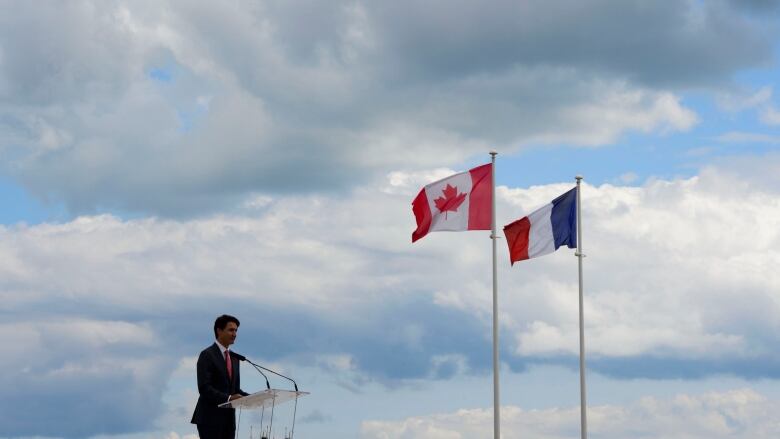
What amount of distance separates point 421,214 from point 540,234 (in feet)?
11.5

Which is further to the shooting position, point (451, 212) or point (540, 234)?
point (540, 234)

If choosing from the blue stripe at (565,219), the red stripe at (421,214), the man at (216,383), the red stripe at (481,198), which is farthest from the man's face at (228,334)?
the blue stripe at (565,219)

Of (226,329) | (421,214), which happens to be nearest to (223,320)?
(226,329)

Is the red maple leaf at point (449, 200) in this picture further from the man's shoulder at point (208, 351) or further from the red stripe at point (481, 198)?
the man's shoulder at point (208, 351)

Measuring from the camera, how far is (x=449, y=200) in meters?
31.6

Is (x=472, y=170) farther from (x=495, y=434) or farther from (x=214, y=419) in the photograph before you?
(x=214, y=419)

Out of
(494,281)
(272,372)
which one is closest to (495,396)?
(494,281)

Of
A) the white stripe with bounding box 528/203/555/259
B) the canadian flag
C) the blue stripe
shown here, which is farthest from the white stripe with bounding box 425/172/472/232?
the blue stripe

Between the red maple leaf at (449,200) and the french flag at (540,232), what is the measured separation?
1.84 metres

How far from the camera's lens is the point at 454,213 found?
3164cm

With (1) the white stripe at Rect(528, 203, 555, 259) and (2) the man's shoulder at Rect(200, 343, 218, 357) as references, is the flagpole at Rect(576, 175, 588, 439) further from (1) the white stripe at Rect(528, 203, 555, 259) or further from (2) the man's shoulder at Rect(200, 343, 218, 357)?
(2) the man's shoulder at Rect(200, 343, 218, 357)

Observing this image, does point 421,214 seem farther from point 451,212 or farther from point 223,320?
point 223,320

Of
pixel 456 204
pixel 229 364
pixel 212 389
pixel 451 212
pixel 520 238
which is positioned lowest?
pixel 212 389

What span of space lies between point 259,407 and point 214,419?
74cm
